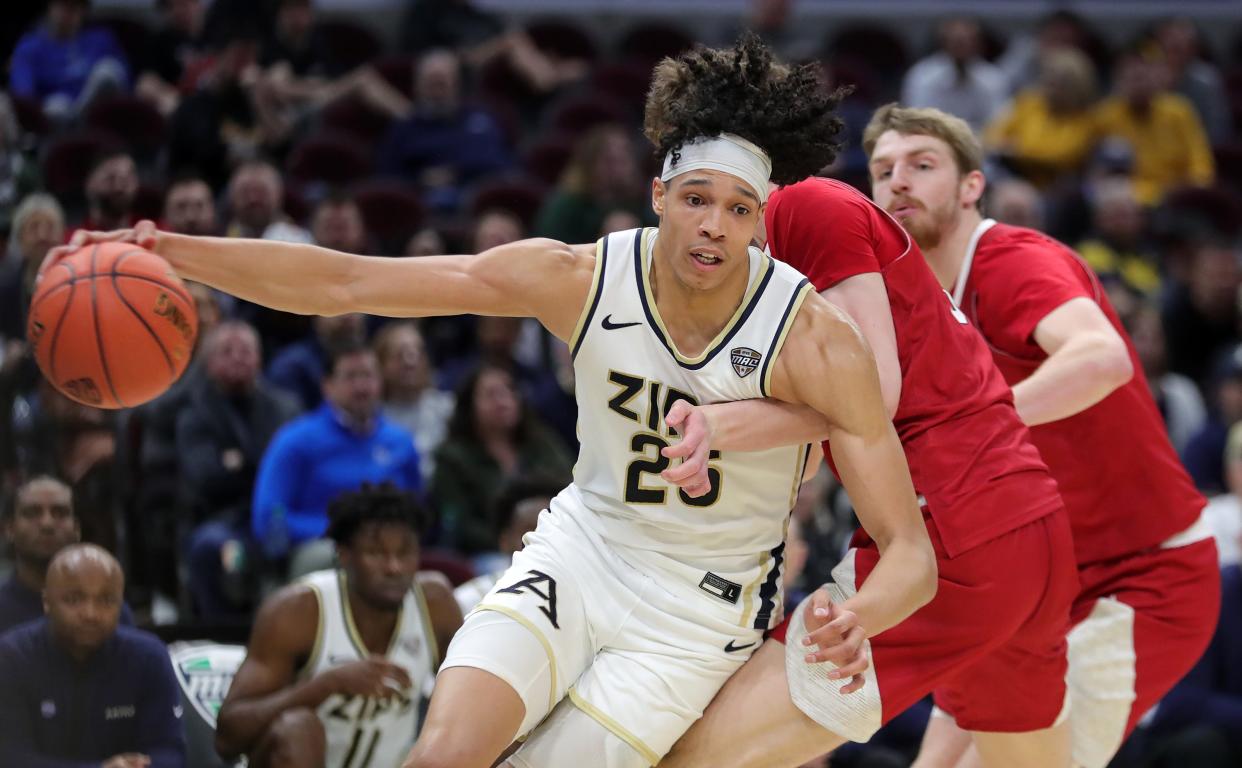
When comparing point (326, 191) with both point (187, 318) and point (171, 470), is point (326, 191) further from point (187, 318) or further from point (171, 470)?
point (187, 318)

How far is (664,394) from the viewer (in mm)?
3879

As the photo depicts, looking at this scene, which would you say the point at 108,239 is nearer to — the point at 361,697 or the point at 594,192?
the point at 361,697

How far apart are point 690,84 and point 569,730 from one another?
5.29 feet

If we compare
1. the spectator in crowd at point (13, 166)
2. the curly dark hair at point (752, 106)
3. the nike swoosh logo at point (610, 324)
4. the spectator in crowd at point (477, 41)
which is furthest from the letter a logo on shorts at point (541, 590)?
the spectator in crowd at point (477, 41)

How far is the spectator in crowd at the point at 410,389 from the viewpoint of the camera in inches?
325

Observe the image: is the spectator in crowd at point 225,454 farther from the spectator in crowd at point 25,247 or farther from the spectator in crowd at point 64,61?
the spectator in crowd at point 64,61

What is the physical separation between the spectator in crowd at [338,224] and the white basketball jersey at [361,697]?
348cm

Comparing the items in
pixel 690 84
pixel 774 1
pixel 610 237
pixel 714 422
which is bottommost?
pixel 714 422

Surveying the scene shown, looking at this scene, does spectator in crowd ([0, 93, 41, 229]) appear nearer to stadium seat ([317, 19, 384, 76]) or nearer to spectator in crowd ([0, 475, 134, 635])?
spectator in crowd ([0, 475, 134, 635])

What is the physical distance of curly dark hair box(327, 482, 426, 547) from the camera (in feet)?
19.8

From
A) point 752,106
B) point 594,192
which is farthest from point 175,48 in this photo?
point 752,106

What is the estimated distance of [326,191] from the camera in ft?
33.1

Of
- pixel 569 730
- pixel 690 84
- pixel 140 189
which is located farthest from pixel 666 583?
pixel 140 189

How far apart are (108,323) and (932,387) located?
2034 mm
